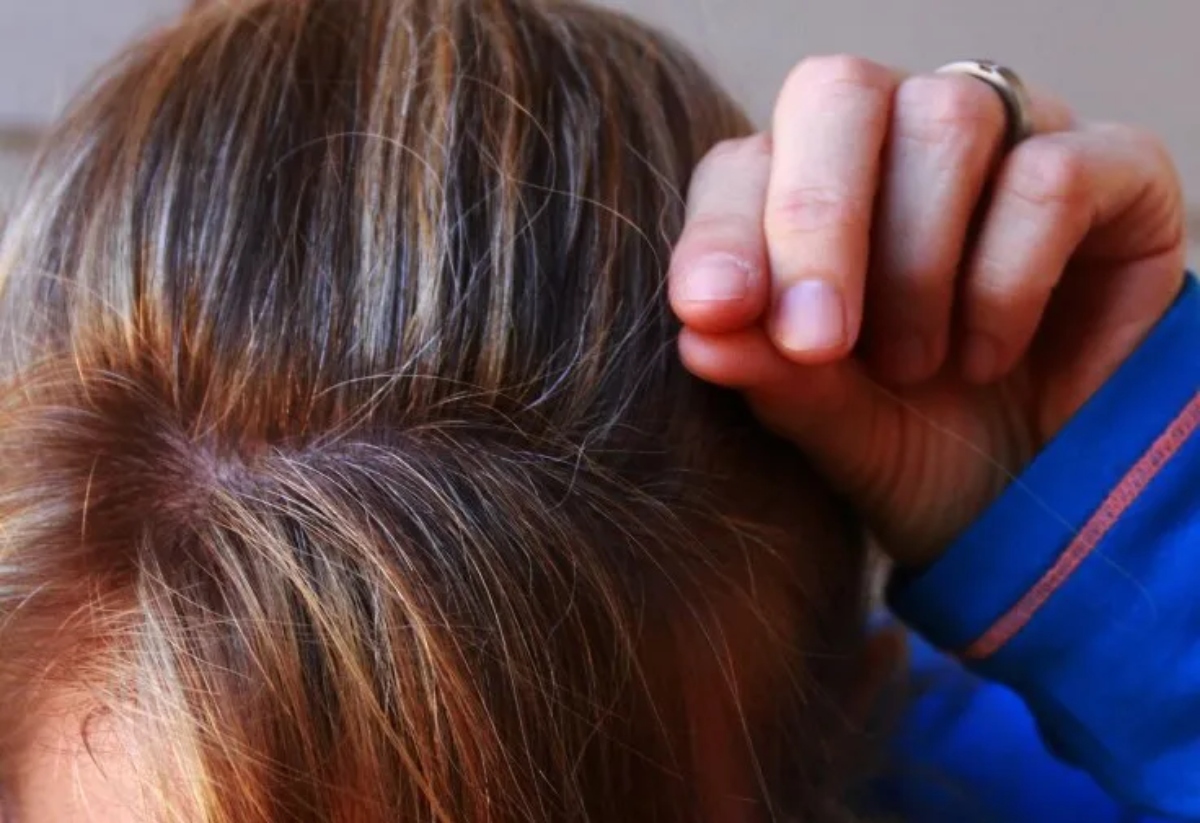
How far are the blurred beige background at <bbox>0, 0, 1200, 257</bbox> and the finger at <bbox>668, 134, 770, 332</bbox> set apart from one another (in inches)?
10.4

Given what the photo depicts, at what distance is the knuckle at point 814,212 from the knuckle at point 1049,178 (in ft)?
0.22

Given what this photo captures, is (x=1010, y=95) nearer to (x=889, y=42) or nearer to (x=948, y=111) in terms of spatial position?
(x=948, y=111)

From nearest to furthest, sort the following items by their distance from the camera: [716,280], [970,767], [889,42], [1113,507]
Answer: [716,280] → [1113,507] → [970,767] → [889,42]

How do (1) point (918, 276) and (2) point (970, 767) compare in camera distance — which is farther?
(2) point (970, 767)

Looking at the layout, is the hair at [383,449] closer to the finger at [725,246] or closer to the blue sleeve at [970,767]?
the finger at [725,246]

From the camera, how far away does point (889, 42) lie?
80 cm

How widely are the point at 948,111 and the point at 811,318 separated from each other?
0.11 meters

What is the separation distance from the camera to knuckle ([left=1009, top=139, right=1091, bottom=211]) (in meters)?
0.41

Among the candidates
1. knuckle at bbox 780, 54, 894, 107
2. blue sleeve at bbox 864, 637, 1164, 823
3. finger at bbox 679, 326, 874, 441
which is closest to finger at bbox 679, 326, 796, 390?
finger at bbox 679, 326, 874, 441

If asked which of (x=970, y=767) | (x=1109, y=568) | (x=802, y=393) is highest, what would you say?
(x=802, y=393)

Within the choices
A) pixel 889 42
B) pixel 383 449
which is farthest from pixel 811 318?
pixel 889 42

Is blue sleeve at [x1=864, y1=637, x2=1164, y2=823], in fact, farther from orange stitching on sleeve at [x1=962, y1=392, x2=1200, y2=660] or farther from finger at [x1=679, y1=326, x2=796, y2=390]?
finger at [x1=679, y1=326, x2=796, y2=390]

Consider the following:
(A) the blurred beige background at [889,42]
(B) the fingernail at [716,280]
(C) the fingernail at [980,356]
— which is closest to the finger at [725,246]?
(B) the fingernail at [716,280]

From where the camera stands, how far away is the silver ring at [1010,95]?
1.42 ft
